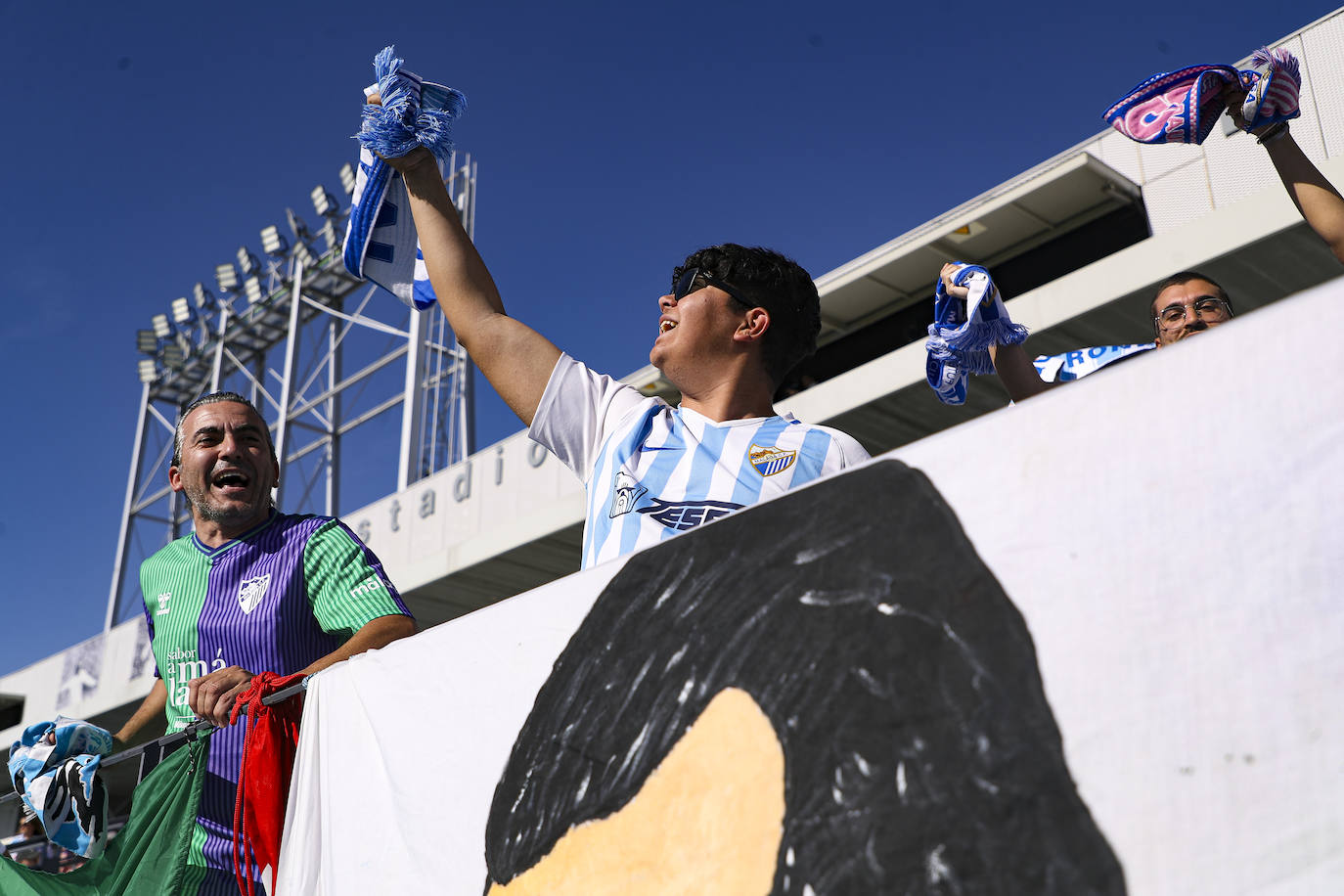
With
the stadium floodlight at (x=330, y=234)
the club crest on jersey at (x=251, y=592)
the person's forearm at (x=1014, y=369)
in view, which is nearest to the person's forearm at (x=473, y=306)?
the club crest on jersey at (x=251, y=592)

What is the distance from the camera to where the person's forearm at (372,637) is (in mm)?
2332

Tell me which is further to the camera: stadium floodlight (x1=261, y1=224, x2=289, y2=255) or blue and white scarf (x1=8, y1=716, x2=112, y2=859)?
stadium floodlight (x1=261, y1=224, x2=289, y2=255)

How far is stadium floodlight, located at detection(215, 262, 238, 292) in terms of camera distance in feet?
97.7

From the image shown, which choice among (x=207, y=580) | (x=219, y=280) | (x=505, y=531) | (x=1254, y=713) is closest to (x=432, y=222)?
(x=207, y=580)

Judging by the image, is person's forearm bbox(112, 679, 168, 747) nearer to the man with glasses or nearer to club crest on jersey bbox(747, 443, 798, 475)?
club crest on jersey bbox(747, 443, 798, 475)

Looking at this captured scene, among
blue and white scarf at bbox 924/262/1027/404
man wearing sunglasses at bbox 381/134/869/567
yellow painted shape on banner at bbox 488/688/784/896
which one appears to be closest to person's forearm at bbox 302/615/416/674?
man wearing sunglasses at bbox 381/134/869/567

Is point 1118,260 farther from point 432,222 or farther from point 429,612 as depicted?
point 429,612

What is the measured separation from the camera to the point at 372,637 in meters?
2.39

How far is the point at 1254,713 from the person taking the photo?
1072 millimetres

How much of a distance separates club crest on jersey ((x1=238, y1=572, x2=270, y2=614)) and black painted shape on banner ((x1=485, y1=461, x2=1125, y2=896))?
1029 mm

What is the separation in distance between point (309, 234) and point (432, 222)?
26653mm

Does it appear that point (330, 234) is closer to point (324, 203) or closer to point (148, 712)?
point (324, 203)

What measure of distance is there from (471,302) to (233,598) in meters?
0.93

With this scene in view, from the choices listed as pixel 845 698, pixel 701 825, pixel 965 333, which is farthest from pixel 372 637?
pixel 965 333
